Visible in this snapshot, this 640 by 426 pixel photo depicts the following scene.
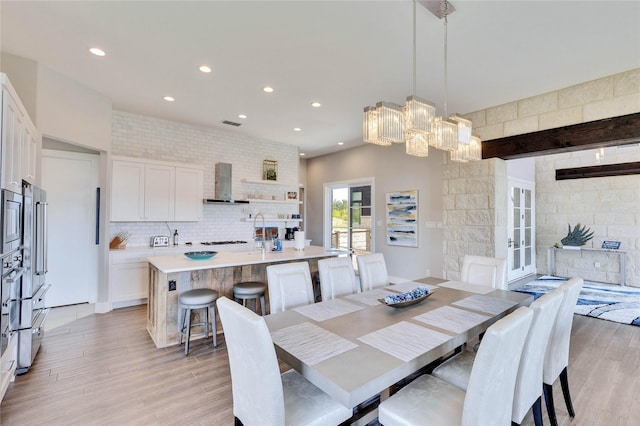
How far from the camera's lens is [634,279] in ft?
18.9

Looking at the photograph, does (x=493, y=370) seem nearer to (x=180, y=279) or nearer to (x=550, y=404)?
(x=550, y=404)

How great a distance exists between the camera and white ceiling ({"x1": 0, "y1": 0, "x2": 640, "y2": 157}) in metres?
2.37

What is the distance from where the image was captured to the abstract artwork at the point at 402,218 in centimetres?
577

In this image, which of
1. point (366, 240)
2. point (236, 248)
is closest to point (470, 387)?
point (236, 248)

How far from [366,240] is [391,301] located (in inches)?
191

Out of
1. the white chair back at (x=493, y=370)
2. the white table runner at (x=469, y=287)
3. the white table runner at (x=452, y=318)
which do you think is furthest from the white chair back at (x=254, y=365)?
the white table runner at (x=469, y=287)

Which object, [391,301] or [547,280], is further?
[547,280]

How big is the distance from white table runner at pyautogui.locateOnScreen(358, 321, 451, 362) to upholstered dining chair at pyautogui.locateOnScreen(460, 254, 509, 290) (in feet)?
5.24

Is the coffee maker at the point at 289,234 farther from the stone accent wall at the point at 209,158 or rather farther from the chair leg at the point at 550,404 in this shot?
the chair leg at the point at 550,404

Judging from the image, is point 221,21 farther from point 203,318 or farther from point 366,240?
point 366,240

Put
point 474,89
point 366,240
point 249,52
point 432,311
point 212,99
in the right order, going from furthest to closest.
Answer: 1. point 366,240
2. point 212,99
3. point 474,89
4. point 249,52
5. point 432,311

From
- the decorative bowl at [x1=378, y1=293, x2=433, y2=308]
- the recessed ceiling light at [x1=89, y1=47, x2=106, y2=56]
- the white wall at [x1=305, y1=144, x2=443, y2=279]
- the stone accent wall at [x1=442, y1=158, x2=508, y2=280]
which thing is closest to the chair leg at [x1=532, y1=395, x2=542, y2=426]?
the decorative bowl at [x1=378, y1=293, x2=433, y2=308]

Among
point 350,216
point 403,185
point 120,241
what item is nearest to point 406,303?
point 403,185

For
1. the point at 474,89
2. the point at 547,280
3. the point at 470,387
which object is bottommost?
the point at 547,280
